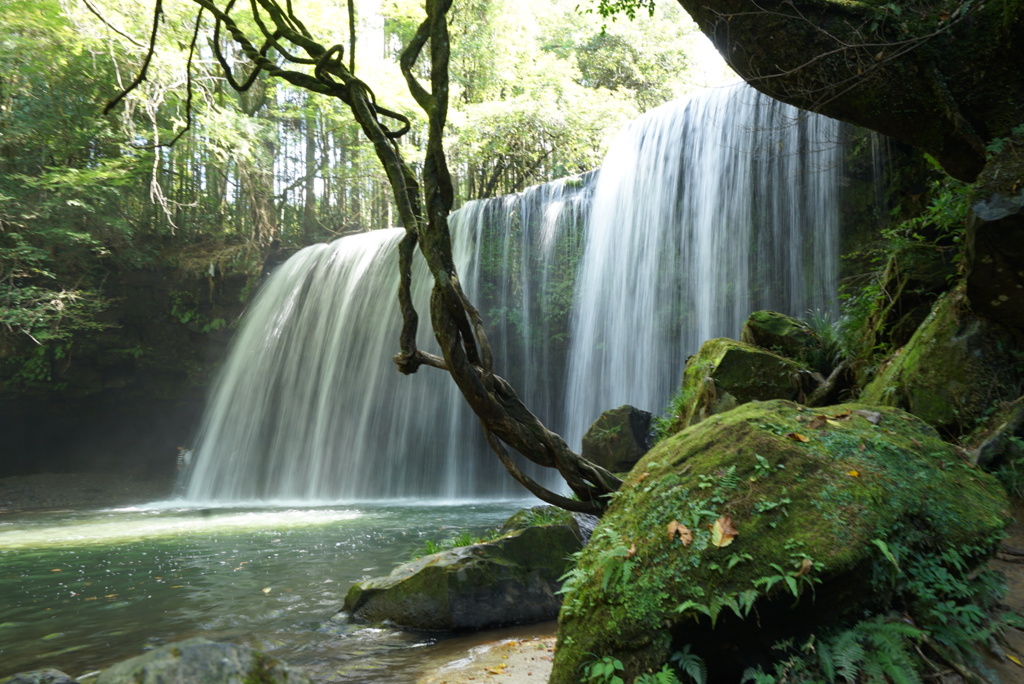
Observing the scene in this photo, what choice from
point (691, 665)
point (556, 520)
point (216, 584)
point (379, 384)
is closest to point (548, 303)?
point (379, 384)

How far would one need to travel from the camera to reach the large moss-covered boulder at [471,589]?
4863 mm

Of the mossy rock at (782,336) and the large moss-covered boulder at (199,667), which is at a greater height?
the mossy rock at (782,336)

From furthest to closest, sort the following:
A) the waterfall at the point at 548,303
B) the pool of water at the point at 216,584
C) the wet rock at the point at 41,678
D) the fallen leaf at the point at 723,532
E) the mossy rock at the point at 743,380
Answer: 1. the waterfall at the point at 548,303
2. the mossy rock at the point at 743,380
3. the pool of water at the point at 216,584
4. the wet rock at the point at 41,678
5. the fallen leaf at the point at 723,532

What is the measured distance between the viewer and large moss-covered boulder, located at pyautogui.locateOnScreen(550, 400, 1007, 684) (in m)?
2.21

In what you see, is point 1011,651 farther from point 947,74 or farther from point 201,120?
point 201,120

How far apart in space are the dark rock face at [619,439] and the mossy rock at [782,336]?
2807 millimetres

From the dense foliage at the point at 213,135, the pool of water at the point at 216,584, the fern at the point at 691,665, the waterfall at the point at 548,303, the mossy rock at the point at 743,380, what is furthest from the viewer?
the dense foliage at the point at 213,135

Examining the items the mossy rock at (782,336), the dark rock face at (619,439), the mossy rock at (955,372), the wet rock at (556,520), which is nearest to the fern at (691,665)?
the mossy rock at (955,372)

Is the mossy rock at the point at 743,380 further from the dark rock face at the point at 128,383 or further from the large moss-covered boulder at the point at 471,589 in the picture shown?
the dark rock face at the point at 128,383

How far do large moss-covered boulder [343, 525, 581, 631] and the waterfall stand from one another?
20.2 feet

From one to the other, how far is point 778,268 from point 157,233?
16.2 meters

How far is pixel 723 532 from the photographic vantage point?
2.33 metres

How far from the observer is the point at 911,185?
7.82 metres

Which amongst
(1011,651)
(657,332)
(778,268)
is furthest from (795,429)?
(657,332)
